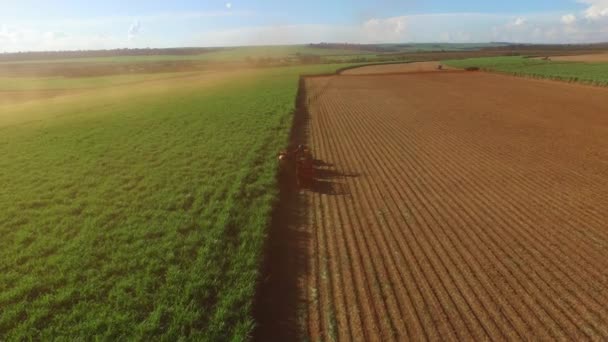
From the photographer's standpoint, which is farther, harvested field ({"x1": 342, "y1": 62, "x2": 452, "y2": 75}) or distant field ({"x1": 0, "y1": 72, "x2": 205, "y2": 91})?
harvested field ({"x1": 342, "y1": 62, "x2": 452, "y2": 75})

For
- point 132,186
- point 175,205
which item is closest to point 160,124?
point 132,186

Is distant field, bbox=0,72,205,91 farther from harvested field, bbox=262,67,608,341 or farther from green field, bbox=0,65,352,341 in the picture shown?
harvested field, bbox=262,67,608,341

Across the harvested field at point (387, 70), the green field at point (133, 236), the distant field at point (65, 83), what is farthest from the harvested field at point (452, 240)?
the distant field at point (65, 83)

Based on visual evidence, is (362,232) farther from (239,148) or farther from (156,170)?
(239,148)

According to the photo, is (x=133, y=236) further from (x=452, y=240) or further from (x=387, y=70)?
(x=387, y=70)

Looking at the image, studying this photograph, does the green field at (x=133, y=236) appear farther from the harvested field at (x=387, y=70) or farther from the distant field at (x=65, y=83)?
→ the harvested field at (x=387, y=70)

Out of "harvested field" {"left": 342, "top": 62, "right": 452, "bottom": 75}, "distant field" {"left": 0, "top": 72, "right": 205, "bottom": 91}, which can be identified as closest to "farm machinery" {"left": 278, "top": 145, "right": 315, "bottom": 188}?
"distant field" {"left": 0, "top": 72, "right": 205, "bottom": 91}
